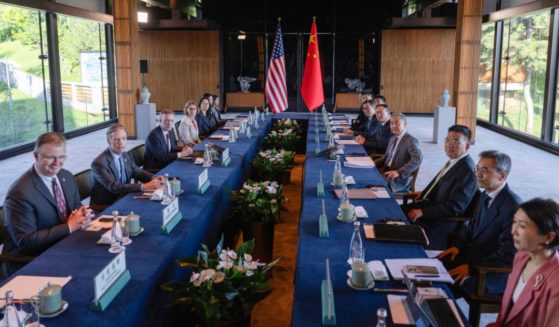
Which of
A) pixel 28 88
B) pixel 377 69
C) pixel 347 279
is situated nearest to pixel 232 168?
pixel 347 279

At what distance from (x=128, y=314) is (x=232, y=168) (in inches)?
129

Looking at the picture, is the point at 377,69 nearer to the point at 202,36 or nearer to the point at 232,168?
the point at 202,36

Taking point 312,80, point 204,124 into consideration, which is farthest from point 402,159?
point 204,124

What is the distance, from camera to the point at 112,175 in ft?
15.4

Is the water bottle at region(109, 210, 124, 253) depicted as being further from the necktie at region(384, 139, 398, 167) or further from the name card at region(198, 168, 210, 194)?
the necktie at region(384, 139, 398, 167)

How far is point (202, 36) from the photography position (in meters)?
18.7

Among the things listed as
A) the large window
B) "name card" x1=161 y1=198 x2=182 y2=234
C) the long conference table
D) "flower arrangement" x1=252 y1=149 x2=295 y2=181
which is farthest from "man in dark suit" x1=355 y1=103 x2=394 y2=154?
the large window

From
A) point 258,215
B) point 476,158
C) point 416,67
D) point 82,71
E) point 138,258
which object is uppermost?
point 416,67

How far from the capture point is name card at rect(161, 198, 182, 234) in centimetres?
331

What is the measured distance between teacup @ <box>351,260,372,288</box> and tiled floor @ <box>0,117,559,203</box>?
545cm

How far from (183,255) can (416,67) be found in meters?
16.2

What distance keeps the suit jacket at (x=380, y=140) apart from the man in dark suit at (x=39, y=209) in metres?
4.81

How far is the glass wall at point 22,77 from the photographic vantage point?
10461 millimetres

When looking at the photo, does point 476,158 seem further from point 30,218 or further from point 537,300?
point 30,218
